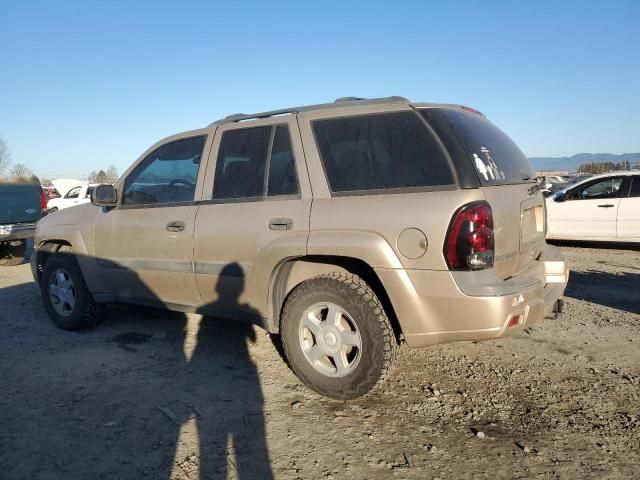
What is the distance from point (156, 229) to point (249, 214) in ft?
3.31

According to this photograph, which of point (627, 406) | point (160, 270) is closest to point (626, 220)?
point (627, 406)

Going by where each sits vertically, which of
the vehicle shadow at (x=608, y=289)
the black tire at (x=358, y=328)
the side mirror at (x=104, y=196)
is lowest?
the vehicle shadow at (x=608, y=289)

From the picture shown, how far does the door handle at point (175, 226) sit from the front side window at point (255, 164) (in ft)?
1.22

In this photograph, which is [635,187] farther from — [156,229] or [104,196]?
[104,196]

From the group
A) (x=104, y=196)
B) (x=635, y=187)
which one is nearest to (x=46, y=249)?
(x=104, y=196)

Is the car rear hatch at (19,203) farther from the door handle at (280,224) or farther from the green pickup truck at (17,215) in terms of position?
the door handle at (280,224)

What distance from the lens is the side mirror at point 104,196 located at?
4.27 meters

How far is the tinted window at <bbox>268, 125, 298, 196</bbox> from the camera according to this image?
3.42m

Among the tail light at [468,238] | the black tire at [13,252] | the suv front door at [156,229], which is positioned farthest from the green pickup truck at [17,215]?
the tail light at [468,238]

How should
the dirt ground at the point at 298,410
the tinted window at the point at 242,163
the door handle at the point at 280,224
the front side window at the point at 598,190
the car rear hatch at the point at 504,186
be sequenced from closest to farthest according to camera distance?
the dirt ground at the point at 298,410 < the car rear hatch at the point at 504,186 < the door handle at the point at 280,224 < the tinted window at the point at 242,163 < the front side window at the point at 598,190

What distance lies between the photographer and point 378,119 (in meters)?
3.22

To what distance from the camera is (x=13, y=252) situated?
941 centimetres

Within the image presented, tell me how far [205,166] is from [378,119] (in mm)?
1511

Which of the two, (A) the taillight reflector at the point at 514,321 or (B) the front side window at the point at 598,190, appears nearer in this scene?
(A) the taillight reflector at the point at 514,321
